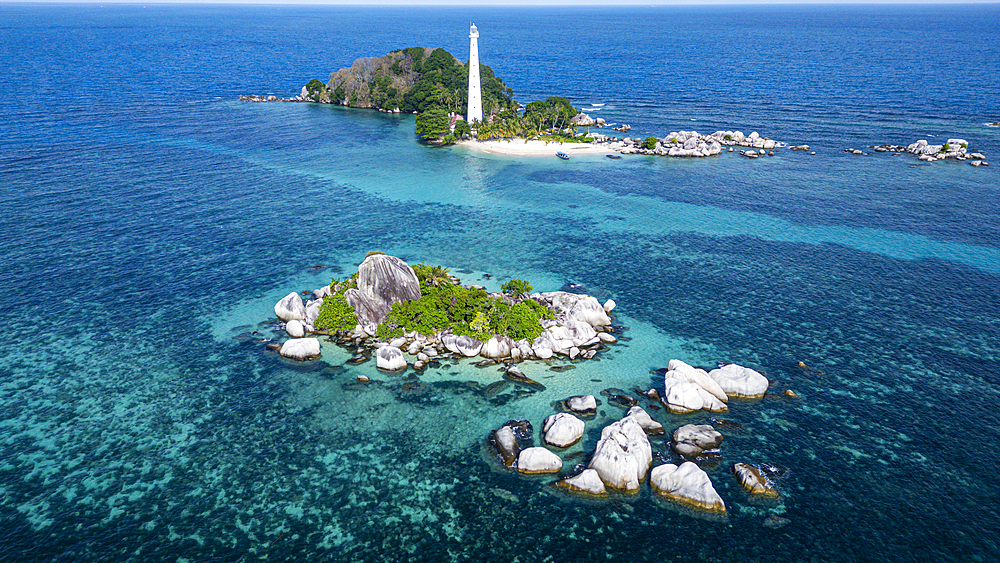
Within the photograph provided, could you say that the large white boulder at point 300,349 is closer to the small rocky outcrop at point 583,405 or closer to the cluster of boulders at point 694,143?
the small rocky outcrop at point 583,405

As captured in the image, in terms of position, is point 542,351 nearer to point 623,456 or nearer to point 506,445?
point 506,445

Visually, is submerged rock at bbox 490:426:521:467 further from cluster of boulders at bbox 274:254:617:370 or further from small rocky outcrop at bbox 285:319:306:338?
small rocky outcrop at bbox 285:319:306:338

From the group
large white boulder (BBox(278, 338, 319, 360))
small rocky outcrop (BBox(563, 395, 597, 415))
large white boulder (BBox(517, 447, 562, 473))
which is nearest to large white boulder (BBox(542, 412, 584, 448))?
large white boulder (BBox(517, 447, 562, 473))

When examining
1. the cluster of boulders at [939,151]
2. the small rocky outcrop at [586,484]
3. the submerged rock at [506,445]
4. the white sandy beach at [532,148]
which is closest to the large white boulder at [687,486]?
the small rocky outcrop at [586,484]

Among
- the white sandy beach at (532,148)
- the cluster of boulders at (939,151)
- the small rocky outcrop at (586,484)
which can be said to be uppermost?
the cluster of boulders at (939,151)

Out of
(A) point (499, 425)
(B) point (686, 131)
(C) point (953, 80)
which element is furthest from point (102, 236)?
(C) point (953, 80)

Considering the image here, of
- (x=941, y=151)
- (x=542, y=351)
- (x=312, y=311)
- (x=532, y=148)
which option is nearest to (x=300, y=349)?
(x=312, y=311)
